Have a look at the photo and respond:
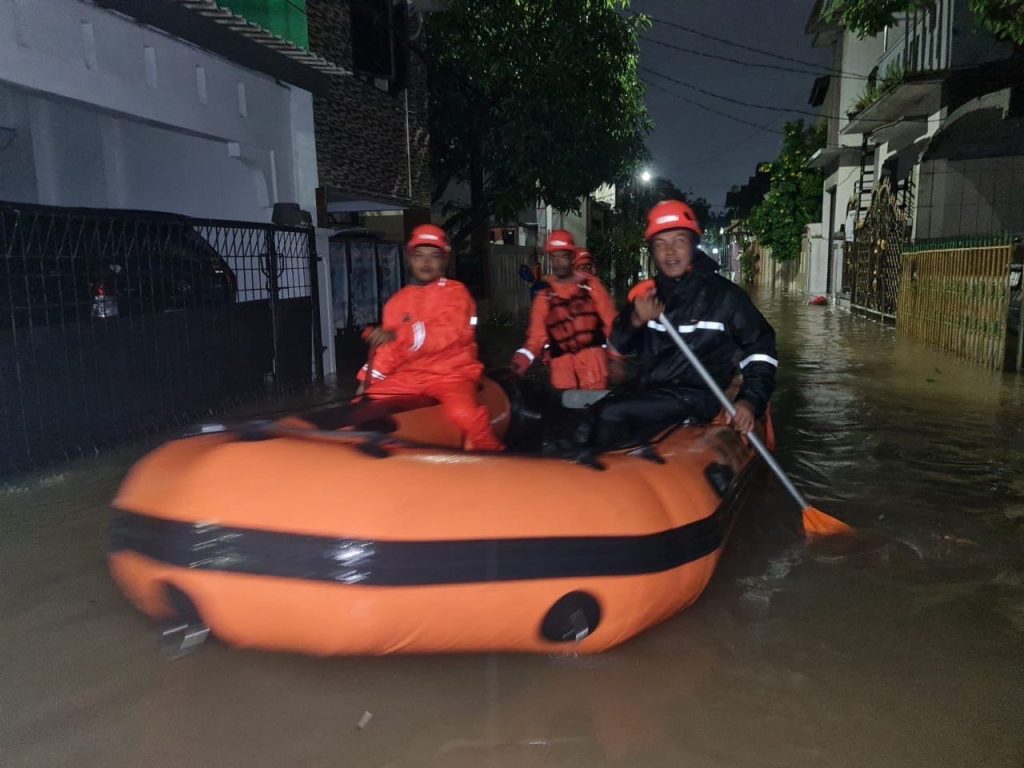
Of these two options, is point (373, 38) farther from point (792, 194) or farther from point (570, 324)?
point (792, 194)

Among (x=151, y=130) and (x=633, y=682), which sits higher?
(x=151, y=130)

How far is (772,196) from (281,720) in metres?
35.0

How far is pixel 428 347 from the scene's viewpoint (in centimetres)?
475

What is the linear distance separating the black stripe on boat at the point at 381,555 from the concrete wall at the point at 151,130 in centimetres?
560

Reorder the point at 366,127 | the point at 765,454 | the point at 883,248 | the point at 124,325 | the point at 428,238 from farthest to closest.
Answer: the point at 883,248 → the point at 366,127 → the point at 124,325 → the point at 428,238 → the point at 765,454

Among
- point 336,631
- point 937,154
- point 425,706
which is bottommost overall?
point 425,706

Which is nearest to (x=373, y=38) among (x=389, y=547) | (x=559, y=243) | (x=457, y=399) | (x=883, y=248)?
(x=559, y=243)

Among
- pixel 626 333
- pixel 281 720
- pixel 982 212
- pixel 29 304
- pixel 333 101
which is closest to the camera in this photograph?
pixel 281 720

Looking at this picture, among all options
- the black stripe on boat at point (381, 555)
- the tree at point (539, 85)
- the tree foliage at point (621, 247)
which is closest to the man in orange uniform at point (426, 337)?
the black stripe on boat at point (381, 555)

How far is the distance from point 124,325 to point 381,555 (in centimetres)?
476

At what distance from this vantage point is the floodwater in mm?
2555

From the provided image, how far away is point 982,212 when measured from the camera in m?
14.7

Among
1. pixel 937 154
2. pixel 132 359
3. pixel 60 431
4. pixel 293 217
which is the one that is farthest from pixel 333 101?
pixel 937 154

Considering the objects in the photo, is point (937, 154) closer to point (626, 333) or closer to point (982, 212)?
point (982, 212)
